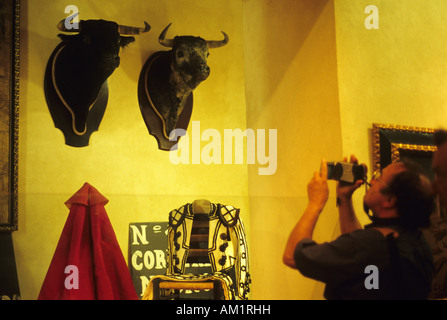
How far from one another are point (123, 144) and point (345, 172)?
2.23 m

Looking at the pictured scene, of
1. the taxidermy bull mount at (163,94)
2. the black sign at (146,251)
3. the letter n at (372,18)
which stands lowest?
the black sign at (146,251)

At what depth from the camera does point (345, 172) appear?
2410mm

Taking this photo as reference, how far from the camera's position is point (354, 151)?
11.5 ft

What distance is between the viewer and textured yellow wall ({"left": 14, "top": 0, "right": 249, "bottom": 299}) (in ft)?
12.2

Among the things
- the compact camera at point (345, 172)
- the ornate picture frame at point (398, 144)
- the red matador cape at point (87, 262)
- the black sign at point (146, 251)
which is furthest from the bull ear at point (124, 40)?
the compact camera at point (345, 172)

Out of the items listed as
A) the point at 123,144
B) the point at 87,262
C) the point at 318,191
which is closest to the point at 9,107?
the point at 123,144

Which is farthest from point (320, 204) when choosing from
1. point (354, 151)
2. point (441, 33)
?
point (441, 33)

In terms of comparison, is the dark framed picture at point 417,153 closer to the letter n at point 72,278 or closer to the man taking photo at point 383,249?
the man taking photo at point 383,249

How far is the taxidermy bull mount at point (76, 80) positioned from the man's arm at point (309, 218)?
214cm

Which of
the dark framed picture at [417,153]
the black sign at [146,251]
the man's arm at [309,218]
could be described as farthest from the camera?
the black sign at [146,251]

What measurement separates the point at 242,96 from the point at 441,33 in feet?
5.45

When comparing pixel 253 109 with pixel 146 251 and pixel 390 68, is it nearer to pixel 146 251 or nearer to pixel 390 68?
pixel 390 68

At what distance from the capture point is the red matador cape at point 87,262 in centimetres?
245

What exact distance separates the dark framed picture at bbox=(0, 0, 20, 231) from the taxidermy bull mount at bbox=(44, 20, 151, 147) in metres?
0.26
